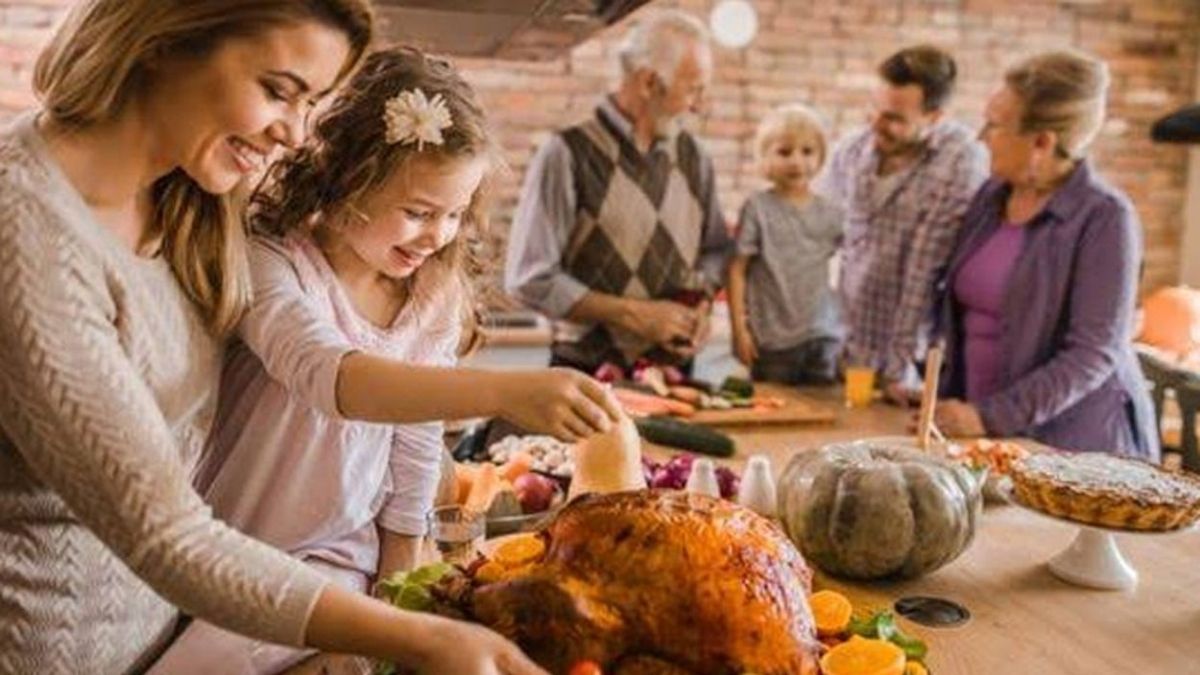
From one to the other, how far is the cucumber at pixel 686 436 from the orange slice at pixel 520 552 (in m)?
0.88

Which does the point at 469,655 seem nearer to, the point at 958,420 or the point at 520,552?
the point at 520,552

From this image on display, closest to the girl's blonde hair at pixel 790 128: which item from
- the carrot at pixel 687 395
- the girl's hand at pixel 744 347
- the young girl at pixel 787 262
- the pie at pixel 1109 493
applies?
the young girl at pixel 787 262

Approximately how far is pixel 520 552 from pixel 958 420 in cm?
141

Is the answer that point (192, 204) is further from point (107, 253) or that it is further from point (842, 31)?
point (842, 31)

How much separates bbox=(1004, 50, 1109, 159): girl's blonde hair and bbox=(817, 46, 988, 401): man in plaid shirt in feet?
1.47

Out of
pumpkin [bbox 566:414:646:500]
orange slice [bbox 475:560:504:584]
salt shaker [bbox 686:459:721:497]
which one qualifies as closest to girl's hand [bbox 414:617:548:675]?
orange slice [bbox 475:560:504:584]

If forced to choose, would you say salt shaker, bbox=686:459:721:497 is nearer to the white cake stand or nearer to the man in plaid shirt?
the white cake stand

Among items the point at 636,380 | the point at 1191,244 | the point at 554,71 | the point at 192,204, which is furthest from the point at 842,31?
the point at 192,204

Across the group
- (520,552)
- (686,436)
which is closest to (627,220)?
(686,436)

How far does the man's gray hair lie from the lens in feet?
9.25

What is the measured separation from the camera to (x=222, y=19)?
3.08ft

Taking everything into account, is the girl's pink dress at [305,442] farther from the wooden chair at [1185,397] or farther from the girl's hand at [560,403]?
the wooden chair at [1185,397]

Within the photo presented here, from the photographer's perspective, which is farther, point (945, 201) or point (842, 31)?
point (842, 31)

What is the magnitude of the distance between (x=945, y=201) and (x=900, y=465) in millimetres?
1710
